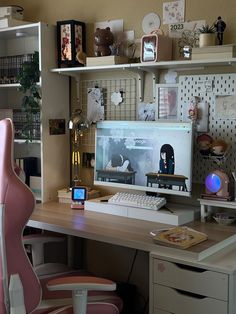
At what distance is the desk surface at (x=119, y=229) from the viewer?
2.05 m

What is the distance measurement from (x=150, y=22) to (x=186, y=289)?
1558mm

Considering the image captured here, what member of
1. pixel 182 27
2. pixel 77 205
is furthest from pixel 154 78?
pixel 77 205

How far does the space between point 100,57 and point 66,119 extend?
56 centimetres

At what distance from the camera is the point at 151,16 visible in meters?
2.75

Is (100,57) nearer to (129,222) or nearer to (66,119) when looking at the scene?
(66,119)

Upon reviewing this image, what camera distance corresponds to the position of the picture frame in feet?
9.61

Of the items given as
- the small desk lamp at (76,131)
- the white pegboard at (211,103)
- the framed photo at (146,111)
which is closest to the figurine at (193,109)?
the white pegboard at (211,103)

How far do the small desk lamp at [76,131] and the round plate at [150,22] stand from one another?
2.18 feet

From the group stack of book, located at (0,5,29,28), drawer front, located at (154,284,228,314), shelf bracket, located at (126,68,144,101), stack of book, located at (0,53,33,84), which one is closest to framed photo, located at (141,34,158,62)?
shelf bracket, located at (126,68,144,101)

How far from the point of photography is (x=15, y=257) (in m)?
1.66

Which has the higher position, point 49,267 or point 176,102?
point 176,102

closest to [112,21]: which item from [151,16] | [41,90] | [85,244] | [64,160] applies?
[151,16]

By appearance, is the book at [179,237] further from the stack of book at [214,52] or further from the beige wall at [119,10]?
the beige wall at [119,10]

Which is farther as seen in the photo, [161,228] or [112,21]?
[112,21]
